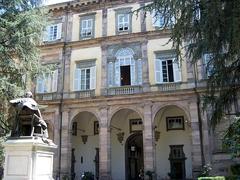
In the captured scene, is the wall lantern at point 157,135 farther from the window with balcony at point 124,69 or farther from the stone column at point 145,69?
the window with balcony at point 124,69

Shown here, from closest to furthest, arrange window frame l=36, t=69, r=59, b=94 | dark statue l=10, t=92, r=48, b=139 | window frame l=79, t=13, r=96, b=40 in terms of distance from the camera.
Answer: dark statue l=10, t=92, r=48, b=139 < window frame l=36, t=69, r=59, b=94 < window frame l=79, t=13, r=96, b=40

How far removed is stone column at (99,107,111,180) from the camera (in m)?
22.0

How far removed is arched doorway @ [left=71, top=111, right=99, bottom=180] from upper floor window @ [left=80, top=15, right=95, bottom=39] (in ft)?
20.3

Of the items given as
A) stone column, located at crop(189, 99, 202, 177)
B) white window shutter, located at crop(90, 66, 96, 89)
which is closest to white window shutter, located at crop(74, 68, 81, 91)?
white window shutter, located at crop(90, 66, 96, 89)

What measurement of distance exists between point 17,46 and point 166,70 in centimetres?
1144

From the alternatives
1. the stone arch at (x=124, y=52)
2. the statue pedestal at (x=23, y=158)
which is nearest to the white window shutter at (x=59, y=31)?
the stone arch at (x=124, y=52)

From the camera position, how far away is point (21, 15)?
15.2m

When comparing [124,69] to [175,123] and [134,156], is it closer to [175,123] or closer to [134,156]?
[175,123]

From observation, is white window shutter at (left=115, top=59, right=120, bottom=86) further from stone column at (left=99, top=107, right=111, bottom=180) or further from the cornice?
stone column at (left=99, top=107, right=111, bottom=180)

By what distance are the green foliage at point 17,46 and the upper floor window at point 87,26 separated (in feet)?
30.6

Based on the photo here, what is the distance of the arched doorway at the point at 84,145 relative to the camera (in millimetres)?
25422

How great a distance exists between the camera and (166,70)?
913 inches

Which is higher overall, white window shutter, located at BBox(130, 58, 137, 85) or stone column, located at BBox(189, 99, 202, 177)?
white window shutter, located at BBox(130, 58, 137, 85)

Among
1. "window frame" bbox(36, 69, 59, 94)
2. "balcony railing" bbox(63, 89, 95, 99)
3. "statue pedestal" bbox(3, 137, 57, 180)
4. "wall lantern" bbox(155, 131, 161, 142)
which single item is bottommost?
"statue pedestal" bbox(3, 137, 57, 180)
